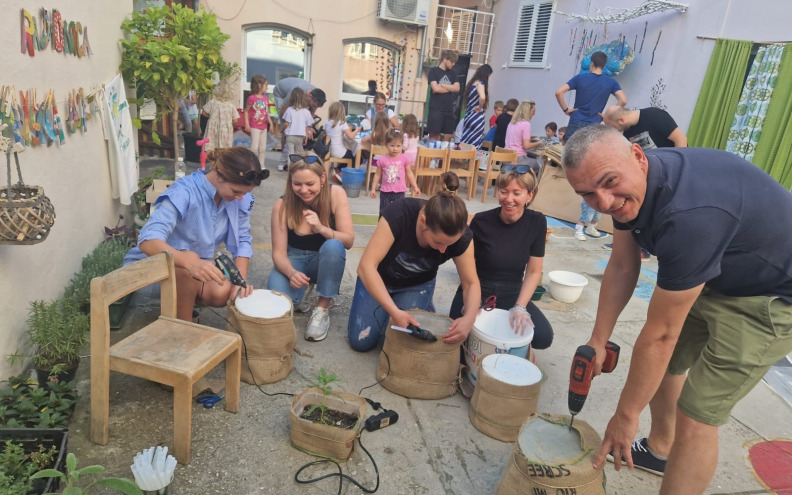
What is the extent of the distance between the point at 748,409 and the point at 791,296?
173cm

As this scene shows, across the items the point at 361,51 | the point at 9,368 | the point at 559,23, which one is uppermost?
the point at 559,23

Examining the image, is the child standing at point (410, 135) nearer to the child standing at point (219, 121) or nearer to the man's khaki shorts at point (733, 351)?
the child standing at point (219, 121)

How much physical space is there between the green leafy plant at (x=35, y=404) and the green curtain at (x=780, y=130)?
25.8 feet

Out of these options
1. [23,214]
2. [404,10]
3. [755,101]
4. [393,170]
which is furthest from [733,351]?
[404,10]

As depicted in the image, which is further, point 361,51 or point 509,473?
point 361,51

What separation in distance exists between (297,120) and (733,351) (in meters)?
7.26

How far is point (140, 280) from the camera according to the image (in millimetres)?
2318

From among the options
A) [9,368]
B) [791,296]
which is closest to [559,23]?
[791,296]

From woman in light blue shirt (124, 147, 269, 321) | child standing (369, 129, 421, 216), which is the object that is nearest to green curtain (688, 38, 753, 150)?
child standing (369, 129, 421, 216)

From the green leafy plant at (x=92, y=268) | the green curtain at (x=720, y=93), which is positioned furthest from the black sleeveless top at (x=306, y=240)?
the green curtain at (x=720, y=93)

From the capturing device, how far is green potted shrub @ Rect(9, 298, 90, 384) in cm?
247

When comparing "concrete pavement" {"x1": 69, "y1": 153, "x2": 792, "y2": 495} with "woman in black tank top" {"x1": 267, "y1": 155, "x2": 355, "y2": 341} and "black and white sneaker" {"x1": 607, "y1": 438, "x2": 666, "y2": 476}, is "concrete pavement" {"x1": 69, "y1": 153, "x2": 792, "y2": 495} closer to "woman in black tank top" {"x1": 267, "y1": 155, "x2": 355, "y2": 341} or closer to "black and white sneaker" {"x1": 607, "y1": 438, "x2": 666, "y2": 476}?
"black and white sneaker" {"x1": 607, "y1": 438, "x2": 666, "y2": 476}

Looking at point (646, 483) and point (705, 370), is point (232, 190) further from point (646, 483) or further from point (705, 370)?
point (646, 483)

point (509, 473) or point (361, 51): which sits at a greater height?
point (361, 51)
